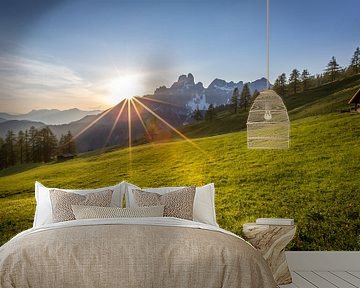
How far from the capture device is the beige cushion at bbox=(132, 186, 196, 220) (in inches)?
223

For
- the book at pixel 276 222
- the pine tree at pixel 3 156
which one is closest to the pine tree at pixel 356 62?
the book at pixel 276 222

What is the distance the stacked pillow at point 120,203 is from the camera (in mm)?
5426

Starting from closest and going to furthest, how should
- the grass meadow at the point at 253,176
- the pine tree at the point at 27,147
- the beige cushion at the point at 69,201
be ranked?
the beige cushion at the point at 69,201 < the grass meadow at the point at 253,176 < the pine tree at the point at 27,147

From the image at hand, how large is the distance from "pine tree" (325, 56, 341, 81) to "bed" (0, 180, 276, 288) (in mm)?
3525

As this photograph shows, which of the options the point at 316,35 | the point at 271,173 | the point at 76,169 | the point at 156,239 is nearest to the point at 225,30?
the point at 316,35

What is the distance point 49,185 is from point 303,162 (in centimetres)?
287

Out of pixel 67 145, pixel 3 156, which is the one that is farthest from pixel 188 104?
pixel 3 156

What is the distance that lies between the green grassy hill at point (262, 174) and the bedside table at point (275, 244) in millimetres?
928

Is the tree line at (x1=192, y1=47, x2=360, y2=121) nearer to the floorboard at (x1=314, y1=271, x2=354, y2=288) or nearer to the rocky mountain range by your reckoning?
the rocky mountain range

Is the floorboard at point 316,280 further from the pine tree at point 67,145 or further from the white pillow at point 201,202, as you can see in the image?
the pine tree at point 67,145

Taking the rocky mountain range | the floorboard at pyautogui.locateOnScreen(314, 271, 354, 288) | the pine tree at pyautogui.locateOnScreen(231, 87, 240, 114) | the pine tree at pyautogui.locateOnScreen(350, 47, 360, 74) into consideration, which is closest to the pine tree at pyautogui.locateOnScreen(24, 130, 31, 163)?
the rocky mountain range

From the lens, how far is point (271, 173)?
7.20 m

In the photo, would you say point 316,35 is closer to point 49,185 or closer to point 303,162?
point 303,162

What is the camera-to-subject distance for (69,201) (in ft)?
18.7
